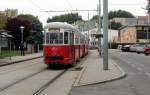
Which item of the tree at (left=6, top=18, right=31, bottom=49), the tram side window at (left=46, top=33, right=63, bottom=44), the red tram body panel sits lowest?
the red tram body panel

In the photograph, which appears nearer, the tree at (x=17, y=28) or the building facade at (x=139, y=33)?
the tree at (x=17, y=28)

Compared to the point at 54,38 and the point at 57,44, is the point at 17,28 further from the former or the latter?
the point at 57,44

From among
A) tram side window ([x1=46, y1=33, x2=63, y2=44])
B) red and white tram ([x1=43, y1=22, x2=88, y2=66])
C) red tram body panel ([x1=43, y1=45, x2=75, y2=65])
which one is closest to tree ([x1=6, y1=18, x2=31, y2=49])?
red and white tram ([x1=43, y1=22, x2=88, y2=66])

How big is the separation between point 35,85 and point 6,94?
370 cm

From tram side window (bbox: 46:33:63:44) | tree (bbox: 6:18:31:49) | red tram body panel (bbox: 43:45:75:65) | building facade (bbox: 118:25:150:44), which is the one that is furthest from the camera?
building facade (bbox: 118:25:150:44)

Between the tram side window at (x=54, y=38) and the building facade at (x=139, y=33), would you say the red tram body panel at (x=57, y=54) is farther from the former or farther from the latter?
the building facade at (x=139, y=33)

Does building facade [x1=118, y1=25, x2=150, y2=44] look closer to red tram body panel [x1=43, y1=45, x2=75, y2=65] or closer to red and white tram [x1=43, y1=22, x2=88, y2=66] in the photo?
red and white tram [x1=43, y1=22, x2=88, y2=66]

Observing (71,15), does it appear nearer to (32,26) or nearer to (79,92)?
(32,26)

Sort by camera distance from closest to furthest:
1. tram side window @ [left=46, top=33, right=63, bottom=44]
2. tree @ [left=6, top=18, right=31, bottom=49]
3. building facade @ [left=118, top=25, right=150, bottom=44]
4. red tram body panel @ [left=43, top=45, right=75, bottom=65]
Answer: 1. red tram body panel @ [left=43, top=45, right=75, bottom=65]
2. tram side window @ [left=46, top=33, right=63, bottom=44]
3. tree @ [left=6, top=18, right=31, bottom=49]
4. building facade @ [left=118, top=25, right=150, bottom=44]

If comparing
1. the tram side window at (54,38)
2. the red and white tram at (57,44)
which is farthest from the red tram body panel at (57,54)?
the tram side window at (54,38)

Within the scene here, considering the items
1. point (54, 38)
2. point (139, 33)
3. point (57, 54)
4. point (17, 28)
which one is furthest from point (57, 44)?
point (139, 33)

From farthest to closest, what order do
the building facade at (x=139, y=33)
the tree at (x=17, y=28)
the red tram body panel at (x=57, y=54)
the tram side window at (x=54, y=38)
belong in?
the building facade at (x=139, y=33) < the tree at (x=17, y=28) < the tram side window at (x=54, y=38) < the red tram body panel at (x=57, y=54)

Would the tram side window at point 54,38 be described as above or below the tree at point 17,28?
below

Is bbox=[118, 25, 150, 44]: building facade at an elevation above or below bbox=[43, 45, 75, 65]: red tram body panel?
above
